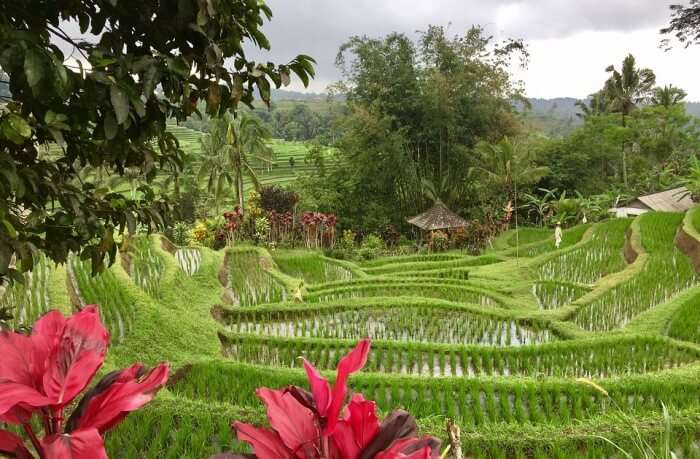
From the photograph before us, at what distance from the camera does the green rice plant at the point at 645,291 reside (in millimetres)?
6969

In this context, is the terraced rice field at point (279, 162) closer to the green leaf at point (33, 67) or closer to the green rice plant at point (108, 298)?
the green rice plant at point (108, 298)

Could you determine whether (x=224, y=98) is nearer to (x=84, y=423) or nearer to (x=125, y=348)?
(x=84, y=423)

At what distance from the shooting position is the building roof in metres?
15.8

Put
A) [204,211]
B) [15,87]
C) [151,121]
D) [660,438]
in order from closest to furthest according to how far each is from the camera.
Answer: [15,87] → [151,121] → [660,438] → [204,211]

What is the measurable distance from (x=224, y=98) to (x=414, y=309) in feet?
19.2

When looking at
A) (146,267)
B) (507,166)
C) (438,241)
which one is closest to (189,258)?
(146,267)

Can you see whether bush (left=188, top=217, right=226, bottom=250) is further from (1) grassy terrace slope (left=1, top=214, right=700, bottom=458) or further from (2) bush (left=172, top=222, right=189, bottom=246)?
(1) grassy terrace slope (left=1, top=214, right=700, bottom=458)

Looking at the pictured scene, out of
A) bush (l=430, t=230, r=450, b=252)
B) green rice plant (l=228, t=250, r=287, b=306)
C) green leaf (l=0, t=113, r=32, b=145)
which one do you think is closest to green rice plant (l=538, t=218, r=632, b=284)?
bush (l=430, t=230, r=450, b=252)

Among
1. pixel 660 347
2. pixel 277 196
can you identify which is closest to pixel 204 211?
pixel 277 196

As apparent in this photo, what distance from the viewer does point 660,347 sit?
204 inches

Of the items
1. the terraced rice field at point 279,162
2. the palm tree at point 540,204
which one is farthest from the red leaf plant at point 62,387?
the terraced rice field at point 279,162

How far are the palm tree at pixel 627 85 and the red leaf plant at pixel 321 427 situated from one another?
32.7 meters

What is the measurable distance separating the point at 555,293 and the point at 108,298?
262 inches

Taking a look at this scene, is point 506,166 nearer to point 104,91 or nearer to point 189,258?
point 189,258
